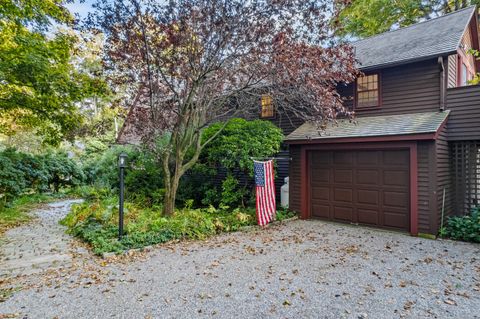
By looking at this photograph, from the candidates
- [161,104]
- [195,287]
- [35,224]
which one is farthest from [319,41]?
[35,224]

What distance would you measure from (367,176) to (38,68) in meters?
8.86

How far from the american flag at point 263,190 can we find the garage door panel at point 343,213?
192 centimetres

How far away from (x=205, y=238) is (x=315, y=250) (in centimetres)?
241

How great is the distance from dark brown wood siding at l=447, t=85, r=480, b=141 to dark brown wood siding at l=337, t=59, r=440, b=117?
1.14ft

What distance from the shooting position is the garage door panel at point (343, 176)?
812cm

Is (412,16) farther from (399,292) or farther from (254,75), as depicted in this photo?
(399,292)

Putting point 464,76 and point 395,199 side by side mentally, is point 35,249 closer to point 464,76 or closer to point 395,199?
point 395,199

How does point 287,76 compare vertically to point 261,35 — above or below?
below

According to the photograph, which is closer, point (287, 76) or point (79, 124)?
point (287, 76)

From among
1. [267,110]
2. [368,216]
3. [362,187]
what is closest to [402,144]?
[362,187]

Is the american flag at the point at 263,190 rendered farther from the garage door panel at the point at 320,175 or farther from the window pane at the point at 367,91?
the window pane at the point at 367,91

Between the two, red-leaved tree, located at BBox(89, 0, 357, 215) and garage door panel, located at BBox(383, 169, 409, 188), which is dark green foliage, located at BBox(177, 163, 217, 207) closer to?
red-leaved tree, located at BBox(89, 0, 357, 215)

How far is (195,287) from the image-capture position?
4.04m

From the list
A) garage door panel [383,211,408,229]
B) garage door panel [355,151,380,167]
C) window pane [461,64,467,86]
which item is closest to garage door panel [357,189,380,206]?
garage door panel [383,211,408,229]
